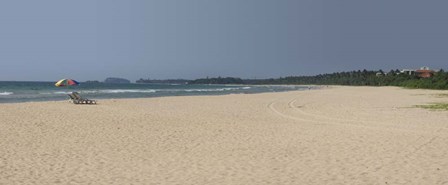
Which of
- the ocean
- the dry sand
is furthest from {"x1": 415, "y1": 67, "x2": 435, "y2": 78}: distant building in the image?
the dry sand

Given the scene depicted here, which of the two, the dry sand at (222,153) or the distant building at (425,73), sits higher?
the distant building at (425,73)

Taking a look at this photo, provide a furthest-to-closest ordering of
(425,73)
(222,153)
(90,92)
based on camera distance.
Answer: (425,73)
(90,92)
(222,153)

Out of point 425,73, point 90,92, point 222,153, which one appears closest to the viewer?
point 222,153

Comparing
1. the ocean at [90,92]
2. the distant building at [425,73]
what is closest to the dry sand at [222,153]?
the ocean at [90,92]

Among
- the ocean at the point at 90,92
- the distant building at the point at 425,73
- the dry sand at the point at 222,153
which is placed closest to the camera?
the dry sand at the point at 222,153

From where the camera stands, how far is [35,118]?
58.7 ft

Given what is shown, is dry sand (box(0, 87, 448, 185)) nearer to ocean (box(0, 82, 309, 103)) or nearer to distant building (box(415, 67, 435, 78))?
ocean (box(0, 82, 309, 103))

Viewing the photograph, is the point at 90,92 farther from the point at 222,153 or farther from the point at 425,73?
the point at 425,73

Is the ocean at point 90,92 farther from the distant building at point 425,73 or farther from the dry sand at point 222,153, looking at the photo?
the distant building at point 425,73

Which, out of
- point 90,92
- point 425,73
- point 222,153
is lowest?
point 222,153

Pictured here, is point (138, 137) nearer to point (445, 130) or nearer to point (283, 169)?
point (283, 169)

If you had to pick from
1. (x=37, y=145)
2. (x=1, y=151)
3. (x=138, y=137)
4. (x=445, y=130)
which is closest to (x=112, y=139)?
(x=138, y=137)

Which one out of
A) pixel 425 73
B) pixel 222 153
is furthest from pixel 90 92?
pixel 425 73

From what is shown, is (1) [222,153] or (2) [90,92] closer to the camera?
(1) [222,153]
